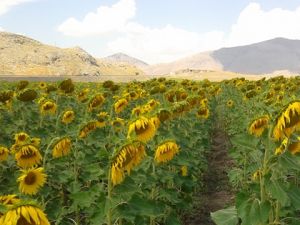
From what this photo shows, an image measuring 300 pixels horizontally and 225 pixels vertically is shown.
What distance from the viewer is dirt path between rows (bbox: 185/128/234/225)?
780cm

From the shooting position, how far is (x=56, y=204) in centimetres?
464

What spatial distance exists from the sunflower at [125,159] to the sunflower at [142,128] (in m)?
0.71

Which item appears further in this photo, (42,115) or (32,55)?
(32,55)

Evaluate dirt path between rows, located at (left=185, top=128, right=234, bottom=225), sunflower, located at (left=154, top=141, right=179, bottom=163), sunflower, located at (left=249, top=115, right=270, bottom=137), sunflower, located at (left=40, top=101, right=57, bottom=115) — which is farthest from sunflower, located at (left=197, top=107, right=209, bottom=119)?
sunflower, located at (left=154, top=141, right=179, bottom=163)

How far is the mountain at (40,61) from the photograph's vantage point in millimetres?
100750

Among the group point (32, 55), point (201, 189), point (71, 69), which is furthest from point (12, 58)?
point (201, 189)

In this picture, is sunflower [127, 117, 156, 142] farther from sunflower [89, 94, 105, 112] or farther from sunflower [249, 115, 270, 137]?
sunflower [89, 94, 105, 112]

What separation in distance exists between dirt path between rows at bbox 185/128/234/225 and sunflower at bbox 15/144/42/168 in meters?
3.26

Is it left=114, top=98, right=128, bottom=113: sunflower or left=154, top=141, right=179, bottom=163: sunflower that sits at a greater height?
left=114, top=98, right=128, bottom=113: sunflower

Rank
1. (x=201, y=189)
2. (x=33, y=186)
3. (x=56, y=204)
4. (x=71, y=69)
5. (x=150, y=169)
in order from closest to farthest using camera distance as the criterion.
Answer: (x=33, y=186)
(x=56, y=204)
(x=150, y=169)
(x=201, y=189)
(x=71, y=69)

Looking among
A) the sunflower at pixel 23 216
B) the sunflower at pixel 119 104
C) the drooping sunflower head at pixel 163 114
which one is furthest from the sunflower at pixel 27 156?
the sunflower at pixel 119 104

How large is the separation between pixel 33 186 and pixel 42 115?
13.7 ft

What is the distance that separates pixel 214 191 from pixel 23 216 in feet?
23.9

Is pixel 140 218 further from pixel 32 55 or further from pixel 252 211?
pixel 32 55
